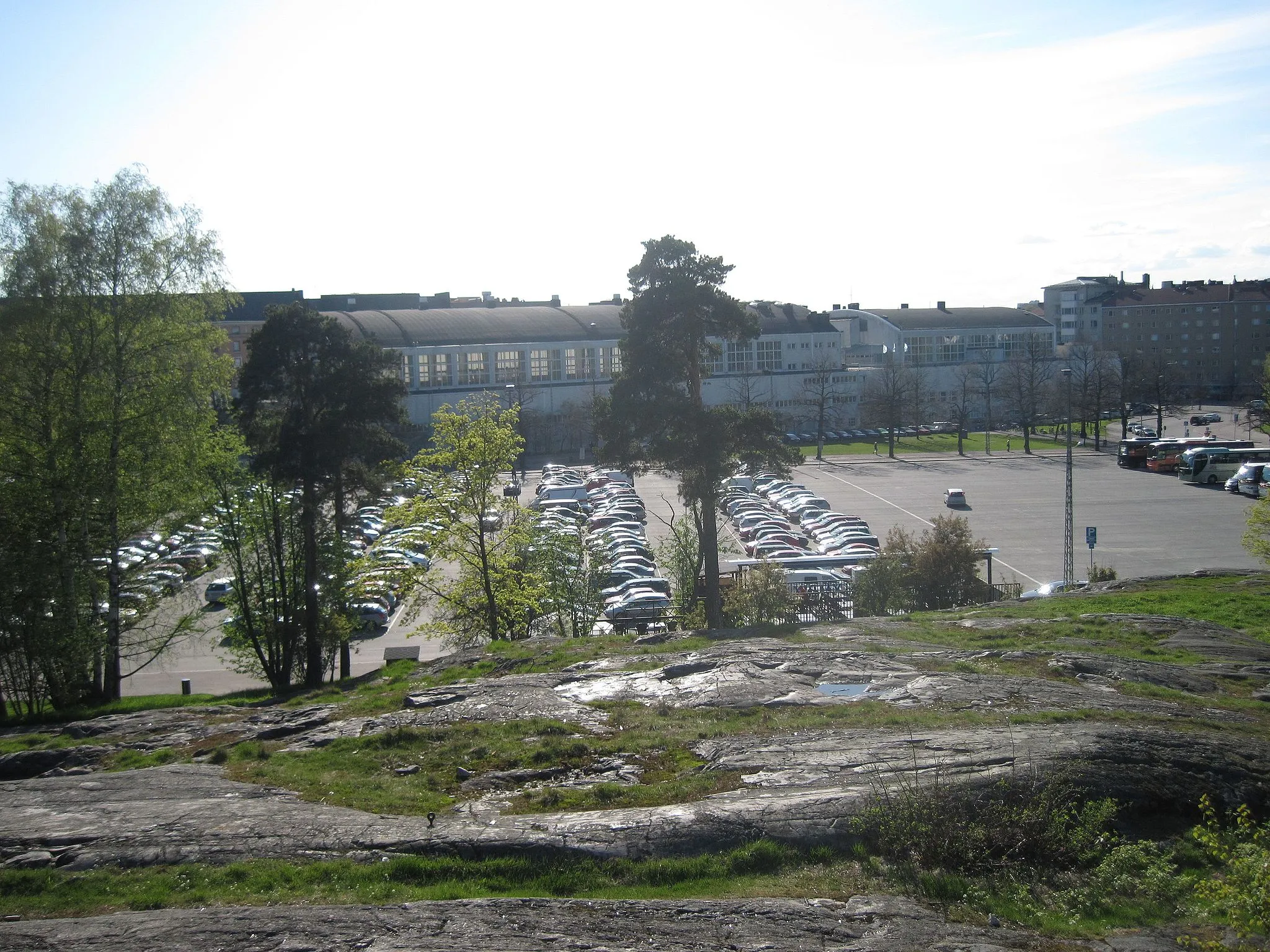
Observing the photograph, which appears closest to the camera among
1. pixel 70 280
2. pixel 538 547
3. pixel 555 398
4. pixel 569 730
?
pixel 569 730

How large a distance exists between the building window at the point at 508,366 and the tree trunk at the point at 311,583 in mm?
43072

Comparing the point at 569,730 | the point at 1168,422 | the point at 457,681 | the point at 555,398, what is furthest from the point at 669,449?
the point at 1168,422

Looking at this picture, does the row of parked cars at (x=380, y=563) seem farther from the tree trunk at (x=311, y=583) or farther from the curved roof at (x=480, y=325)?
the curved roof at (x=480, y=325)

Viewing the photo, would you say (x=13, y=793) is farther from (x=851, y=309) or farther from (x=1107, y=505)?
(x=851, y=309)

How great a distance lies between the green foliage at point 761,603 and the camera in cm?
2133

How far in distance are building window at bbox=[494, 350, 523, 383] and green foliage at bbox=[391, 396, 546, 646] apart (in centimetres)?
4337

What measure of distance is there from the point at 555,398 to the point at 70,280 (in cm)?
4732

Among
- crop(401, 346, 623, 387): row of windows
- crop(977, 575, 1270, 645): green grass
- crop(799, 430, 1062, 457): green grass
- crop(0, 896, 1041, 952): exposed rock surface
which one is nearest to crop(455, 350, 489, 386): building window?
crop(401, 346, 623, 387): row of windows

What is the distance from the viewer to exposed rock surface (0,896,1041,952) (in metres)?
5.84

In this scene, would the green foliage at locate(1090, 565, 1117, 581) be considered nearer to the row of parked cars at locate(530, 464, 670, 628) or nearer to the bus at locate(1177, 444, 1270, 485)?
the row of parked cars at locate(530, 464, 670, 628)

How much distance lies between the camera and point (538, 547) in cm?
2272

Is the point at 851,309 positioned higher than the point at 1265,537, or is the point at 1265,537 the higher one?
the point at 851,309

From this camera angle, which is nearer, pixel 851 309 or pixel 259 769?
pixel 259 769

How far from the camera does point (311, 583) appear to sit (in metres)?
19.2
